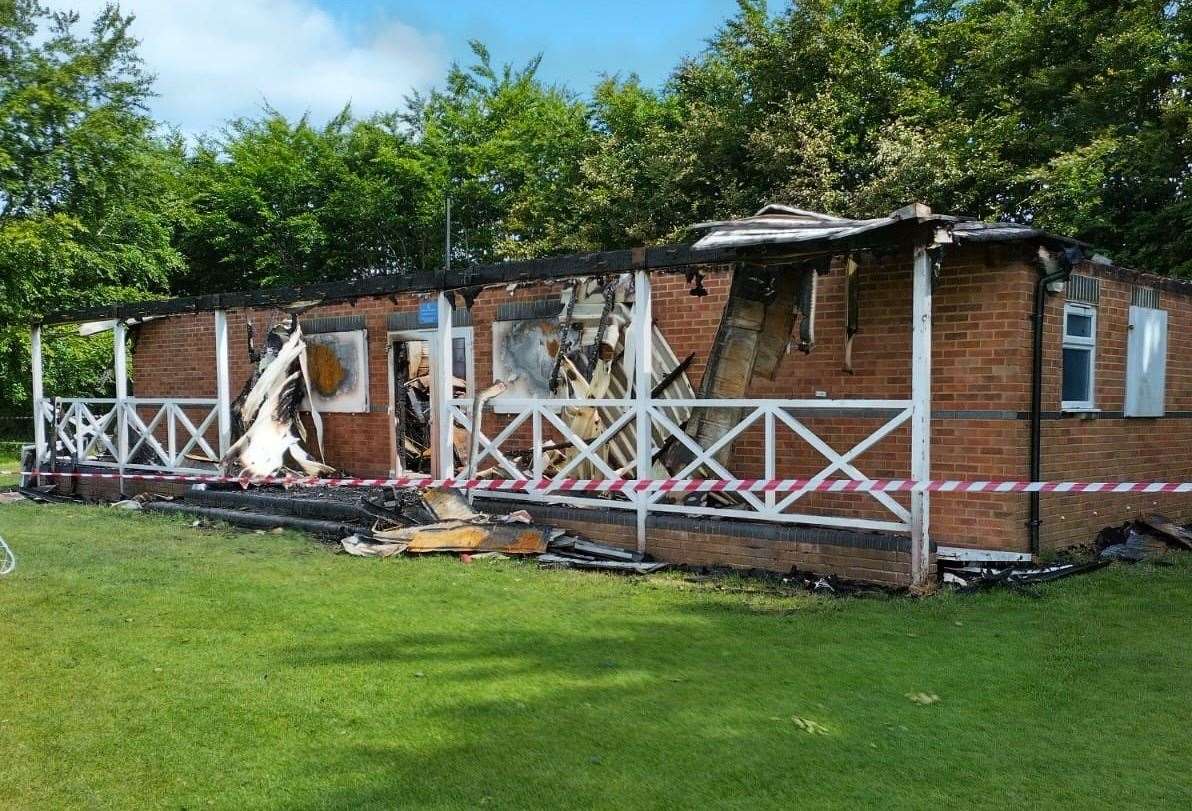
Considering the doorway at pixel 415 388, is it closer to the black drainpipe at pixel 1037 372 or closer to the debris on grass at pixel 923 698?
the black drainpipe at pixel 1037 372

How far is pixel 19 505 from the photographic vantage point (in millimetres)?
12516

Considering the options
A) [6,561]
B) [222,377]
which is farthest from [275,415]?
[6,561]

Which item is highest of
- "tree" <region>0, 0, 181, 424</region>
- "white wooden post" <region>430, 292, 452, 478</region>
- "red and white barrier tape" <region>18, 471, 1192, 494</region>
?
"tree" <region>0, 0, 181, 424</region>

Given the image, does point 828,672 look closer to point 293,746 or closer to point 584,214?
point 293,746

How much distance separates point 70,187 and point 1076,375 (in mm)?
24560

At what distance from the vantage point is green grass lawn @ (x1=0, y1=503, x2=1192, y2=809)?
3420 mm

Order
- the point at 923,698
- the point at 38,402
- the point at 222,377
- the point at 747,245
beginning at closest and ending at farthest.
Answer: the point at 923,698 < the point at 747,245 < the point at 222,377 < the point at 38,402

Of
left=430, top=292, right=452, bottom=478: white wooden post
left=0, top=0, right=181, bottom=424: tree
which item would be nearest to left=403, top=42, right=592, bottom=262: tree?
left=0, top=0, right=181, bottom=424: tree

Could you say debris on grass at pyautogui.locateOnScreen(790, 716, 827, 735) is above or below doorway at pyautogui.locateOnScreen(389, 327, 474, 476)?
below

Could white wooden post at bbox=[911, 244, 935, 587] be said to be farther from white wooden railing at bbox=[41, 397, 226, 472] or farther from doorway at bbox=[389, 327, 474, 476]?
white wooden railing at bbox=[41, 397, 226, 472]

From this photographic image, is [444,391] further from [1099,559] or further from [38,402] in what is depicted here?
[38,402]

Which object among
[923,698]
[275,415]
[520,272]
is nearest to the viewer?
[923,698]

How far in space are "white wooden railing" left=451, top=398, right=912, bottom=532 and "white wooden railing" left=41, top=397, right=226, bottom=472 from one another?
4673 millimetres

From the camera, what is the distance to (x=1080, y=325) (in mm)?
8234
